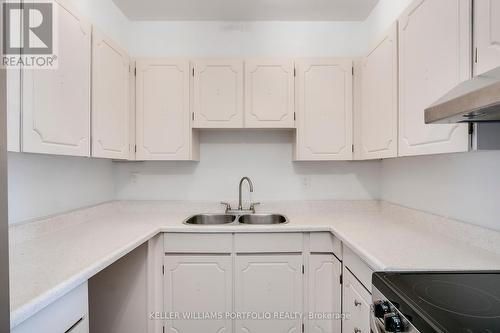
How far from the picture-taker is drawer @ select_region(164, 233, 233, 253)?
177cm

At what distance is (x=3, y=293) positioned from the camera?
445mm

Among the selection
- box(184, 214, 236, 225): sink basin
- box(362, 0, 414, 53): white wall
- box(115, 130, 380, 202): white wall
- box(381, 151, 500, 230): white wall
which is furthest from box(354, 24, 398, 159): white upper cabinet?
box(184, 214, 236, 225): sink basin

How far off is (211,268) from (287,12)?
215cm

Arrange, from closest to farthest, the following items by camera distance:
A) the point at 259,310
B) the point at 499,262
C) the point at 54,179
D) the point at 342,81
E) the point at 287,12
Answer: the point at 499,262
the point at 54,179
the point at 259,310
the point at 342,81
the point at 287,12

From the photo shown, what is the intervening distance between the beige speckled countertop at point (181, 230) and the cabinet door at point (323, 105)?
0.59m

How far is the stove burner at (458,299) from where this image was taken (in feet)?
2.42

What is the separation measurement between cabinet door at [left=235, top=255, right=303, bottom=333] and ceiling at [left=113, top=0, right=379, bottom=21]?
1975 mm

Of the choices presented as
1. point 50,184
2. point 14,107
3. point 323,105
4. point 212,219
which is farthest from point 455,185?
point 50,184

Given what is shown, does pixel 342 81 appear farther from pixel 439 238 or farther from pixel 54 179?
pixel 54 179

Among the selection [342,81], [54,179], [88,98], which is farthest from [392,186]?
[54,179]

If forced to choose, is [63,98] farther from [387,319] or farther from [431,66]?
[431,66]

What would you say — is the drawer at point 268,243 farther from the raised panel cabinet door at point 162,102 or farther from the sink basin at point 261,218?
the raised panel cabinet door at point 162,102

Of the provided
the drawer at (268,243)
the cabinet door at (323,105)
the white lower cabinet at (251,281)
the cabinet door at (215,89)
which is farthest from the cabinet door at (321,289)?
the cabinet door at (215,89)

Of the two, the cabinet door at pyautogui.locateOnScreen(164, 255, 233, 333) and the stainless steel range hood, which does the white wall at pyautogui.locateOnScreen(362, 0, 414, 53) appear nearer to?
the stainless steel range hood
